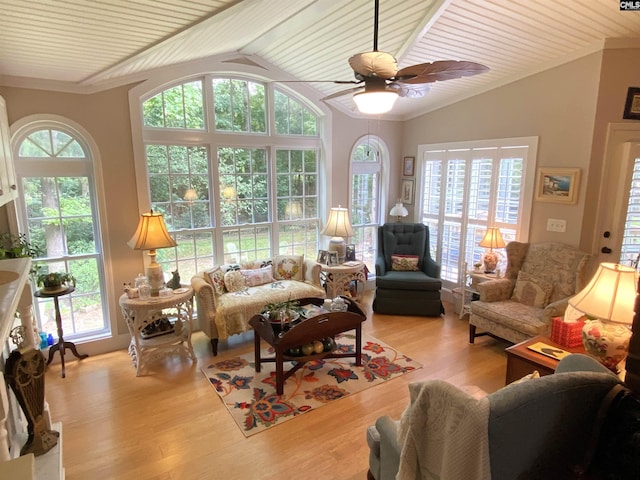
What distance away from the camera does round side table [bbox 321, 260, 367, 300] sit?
4.75 meters

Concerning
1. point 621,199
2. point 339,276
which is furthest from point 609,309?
point 339,276

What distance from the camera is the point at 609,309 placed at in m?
2.20

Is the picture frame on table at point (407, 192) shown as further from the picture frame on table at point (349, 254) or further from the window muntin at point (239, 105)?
the window muntin at point (239, 105)

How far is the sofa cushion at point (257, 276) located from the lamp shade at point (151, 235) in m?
1.04

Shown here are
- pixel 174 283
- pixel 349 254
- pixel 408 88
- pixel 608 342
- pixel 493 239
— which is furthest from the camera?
pixel 349 254

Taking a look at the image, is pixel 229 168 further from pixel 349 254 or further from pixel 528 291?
pixel 528 291

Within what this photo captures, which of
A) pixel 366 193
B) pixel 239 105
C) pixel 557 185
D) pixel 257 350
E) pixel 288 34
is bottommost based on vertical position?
pixel 257 350

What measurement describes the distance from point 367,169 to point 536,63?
2.43m

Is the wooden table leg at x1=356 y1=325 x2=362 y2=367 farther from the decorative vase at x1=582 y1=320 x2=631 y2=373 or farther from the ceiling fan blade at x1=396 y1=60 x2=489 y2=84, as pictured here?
the ceiling fan blade at x1=396 y1=60 x2=489 y2=84

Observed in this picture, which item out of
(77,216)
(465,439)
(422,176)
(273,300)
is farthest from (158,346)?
(422,176)

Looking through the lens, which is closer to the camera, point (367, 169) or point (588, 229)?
point (588, 229)

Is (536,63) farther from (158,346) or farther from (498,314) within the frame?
(158,346)

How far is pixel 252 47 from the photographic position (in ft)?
13.7

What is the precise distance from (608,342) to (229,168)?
156 inches
